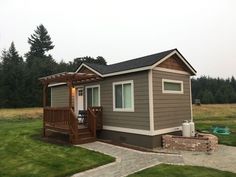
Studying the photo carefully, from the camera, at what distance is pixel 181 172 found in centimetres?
683

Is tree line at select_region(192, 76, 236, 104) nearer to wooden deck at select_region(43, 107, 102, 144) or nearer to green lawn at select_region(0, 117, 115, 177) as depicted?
wooden deck at select_region(43, 107, 102, 144)

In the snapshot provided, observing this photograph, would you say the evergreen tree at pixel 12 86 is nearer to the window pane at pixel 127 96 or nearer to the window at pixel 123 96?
the window at pixel 123 96

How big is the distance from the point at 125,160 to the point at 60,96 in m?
9.52

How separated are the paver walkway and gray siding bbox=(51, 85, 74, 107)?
6107mm

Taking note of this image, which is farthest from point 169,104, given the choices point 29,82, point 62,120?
point 29,82

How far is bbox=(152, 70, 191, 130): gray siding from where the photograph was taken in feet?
35.6

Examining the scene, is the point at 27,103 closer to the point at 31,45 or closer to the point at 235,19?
the point at 235,19

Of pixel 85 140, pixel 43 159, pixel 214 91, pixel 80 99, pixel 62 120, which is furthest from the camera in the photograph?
pixel 214 91

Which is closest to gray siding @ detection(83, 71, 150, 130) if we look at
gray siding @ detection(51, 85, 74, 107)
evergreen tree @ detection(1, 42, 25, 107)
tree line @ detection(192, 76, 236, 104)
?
gray siding @ detection(51, 85, 74, 107)

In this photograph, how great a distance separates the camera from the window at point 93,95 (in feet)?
44.3

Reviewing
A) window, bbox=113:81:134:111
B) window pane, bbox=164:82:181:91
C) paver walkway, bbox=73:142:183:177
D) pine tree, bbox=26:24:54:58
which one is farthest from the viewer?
pine tree, bbox=26:24:54:58

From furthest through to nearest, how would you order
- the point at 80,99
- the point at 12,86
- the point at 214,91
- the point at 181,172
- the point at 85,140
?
the point at 214,91 → the point at 12,86 → the point at 80,99 → the point at 85,140 → the point at 181,172

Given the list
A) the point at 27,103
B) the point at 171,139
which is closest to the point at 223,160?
the point at 171,139

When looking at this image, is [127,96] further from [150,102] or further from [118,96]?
[150,102]
